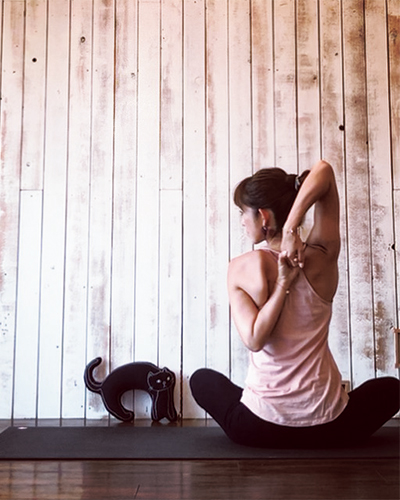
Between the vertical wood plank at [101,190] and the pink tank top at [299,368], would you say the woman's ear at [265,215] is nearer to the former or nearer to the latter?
the pink tank top at [299,368]

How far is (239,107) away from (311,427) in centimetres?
167

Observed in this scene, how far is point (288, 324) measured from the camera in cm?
186

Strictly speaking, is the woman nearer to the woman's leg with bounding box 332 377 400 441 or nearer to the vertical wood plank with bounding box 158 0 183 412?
the woman's leg with bounding box 332 377 400 441

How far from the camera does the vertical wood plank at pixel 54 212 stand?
2779mm

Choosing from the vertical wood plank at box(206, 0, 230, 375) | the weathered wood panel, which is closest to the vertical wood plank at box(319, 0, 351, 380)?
the weathered wood panel

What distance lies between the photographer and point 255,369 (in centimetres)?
195

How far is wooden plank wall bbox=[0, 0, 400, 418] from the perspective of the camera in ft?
9.14

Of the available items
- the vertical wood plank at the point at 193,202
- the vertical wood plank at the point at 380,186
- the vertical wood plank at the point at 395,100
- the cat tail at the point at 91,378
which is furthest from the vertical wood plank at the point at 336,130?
Answer: the cat tail at the point at 91,378

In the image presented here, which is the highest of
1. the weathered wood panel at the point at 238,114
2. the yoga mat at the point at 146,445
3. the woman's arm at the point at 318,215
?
the weathered wood panel at the point at 238,114

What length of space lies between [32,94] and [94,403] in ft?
5.22

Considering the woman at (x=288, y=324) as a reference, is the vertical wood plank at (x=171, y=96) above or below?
above

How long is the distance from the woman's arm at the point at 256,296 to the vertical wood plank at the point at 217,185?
868mm

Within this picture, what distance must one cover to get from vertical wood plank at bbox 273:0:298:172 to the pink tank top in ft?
3.64

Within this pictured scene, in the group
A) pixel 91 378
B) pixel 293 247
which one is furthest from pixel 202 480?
pixel 91 378
